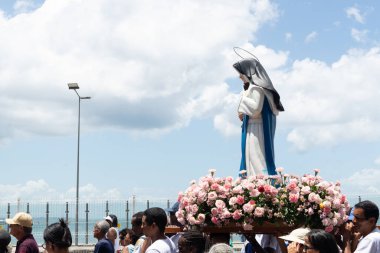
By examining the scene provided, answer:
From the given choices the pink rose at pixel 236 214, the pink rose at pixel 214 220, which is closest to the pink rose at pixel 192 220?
the pink rose at pixel 214 220

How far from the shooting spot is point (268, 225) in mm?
7035

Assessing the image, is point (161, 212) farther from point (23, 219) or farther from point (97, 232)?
point (97, 232)

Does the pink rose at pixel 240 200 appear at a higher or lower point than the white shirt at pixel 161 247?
higher

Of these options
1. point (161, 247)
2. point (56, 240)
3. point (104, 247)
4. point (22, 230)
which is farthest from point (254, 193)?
point (56, 240)

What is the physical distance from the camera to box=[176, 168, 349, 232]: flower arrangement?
696 cm

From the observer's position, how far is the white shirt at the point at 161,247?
19.4 feet

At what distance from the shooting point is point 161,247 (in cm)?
595

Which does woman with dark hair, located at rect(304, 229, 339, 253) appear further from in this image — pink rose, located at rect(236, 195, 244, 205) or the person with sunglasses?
pink rose, located at rect(236, 195, 244, 205)

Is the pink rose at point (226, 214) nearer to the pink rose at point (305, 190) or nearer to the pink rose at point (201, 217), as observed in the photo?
the pink rose at point (201, 217)

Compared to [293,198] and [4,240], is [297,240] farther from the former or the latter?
Result: [4,240]

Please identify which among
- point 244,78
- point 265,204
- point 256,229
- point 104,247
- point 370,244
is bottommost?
point 104,247

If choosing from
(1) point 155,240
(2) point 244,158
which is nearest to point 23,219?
(1) point 155,240

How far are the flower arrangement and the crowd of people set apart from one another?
0.85ft

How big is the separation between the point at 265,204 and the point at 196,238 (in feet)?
5.43
